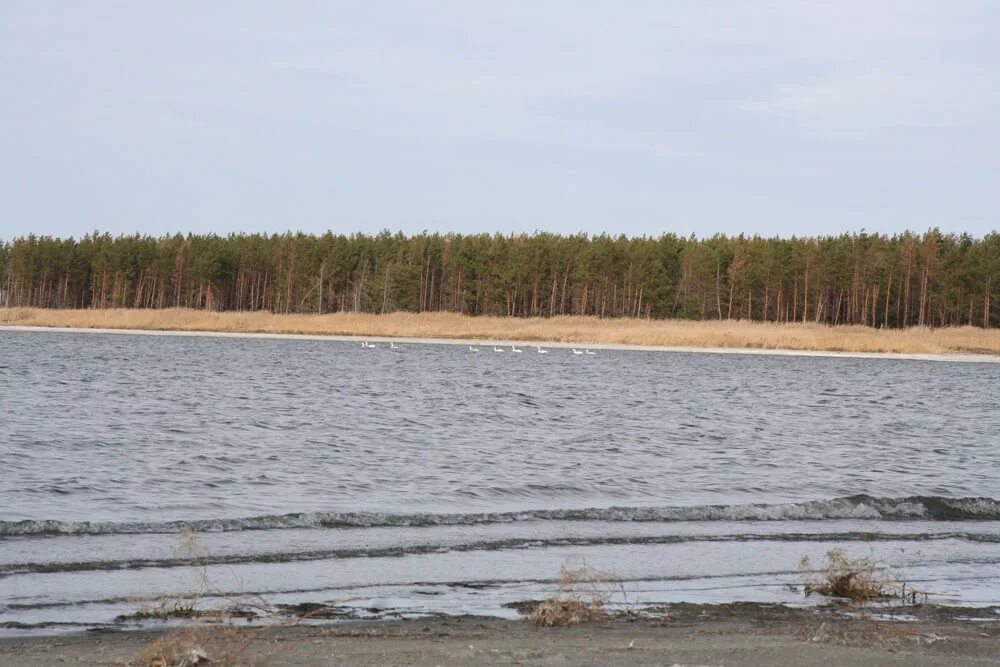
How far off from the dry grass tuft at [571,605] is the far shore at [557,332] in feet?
199

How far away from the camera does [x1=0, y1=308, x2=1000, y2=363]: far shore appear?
70188 mm

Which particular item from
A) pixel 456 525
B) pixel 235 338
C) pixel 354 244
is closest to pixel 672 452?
pixel 456 525

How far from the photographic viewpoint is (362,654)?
6902 millimetres

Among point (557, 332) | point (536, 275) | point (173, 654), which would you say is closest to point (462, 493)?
point (173, 654)

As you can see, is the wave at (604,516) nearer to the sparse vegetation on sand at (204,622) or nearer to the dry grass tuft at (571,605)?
the sparse vegetation on sand at (204,622)

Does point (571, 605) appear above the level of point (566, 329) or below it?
below

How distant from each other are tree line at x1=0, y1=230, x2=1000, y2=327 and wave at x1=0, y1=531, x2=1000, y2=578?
85.0 m

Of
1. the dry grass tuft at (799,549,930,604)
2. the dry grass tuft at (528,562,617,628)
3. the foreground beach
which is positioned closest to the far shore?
the dry grass tuft at (799,549,930,604)

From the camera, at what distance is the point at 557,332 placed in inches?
3216

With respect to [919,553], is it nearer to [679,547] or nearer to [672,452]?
[679,547]

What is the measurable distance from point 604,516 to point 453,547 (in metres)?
2.95

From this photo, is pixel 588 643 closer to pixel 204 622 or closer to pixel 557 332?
pixel 204 622

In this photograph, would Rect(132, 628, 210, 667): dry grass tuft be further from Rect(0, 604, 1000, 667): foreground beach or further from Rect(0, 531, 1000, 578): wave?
Rect(0, 531, 1000, 578): wave

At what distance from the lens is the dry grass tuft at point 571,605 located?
27.1ft
